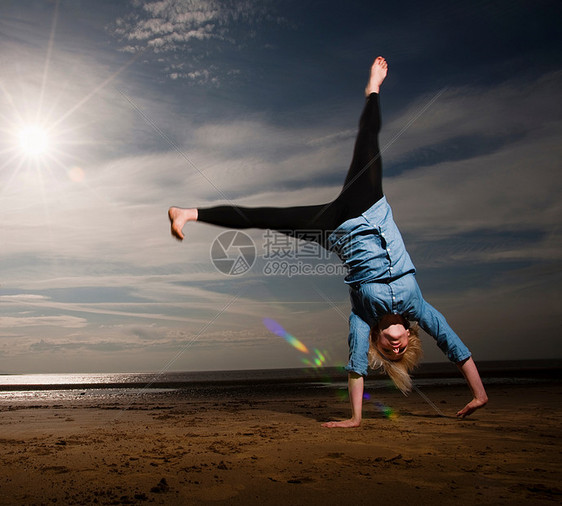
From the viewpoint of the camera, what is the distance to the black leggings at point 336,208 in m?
4.04

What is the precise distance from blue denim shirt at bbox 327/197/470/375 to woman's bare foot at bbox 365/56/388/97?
1417 mm

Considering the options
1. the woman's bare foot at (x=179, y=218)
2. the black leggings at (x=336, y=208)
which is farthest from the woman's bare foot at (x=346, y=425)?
the woman's bare foot at (x=179, y=218)

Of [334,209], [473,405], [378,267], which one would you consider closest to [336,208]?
[334,209]

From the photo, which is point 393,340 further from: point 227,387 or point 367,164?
point 227,387

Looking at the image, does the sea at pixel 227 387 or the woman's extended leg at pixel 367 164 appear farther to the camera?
the sea at pixel 227 387

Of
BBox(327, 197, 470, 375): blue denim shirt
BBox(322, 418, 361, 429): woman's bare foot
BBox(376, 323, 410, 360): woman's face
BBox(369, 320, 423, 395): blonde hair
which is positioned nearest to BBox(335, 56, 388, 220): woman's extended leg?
BBox(327, 197, 470, 375): blue denim shirt

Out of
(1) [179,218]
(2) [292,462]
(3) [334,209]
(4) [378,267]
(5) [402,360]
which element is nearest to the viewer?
(2) [292,462]

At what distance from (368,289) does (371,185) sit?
1115 mm

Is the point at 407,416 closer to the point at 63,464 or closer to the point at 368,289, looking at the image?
the point at 368,289

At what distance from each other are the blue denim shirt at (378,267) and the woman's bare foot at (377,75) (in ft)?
4.65

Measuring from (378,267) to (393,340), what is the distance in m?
0.83

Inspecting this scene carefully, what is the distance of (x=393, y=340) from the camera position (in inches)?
176

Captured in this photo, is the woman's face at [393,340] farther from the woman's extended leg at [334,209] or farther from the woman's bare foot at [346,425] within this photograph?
the woman's extended leg at [334,209]

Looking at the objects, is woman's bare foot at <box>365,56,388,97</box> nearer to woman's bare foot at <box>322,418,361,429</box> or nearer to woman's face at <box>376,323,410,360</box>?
woman's face at <box>376,323,410,360</box>
